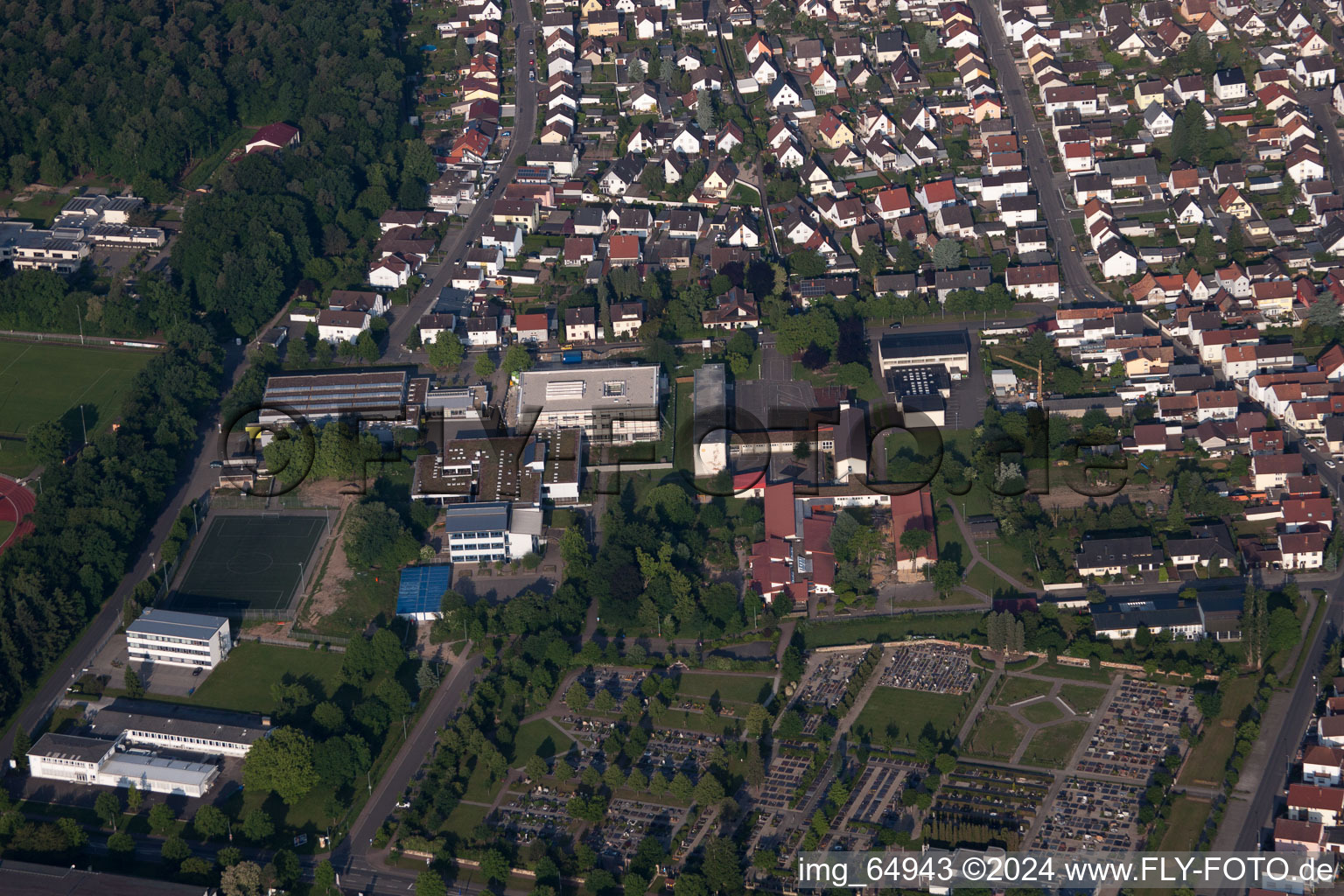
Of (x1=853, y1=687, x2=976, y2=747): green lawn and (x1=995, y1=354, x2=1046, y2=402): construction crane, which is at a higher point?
(x1=995, y1=354, x2=1046, y2=402): construction crane

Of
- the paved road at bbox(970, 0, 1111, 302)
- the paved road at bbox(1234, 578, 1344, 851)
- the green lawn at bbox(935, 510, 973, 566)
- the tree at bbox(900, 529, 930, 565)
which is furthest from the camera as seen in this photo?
the paved road at bbox(970, 0, 1111, 302)

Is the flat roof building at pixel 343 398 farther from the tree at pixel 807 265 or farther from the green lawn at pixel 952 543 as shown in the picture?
the green lawn at pixel 952 543

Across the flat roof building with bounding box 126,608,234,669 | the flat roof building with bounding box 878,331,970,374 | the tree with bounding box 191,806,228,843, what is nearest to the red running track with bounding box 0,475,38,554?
the flat roof building with bounding box 126,608,234,669

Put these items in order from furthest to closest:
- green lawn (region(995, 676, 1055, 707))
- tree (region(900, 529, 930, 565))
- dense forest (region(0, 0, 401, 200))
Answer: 1. dense forest (region(0, 0, 401, 200))
2. tree (region(900, 529, 930, 565))
3. green lawn (region(995, 676, 1055, 707))

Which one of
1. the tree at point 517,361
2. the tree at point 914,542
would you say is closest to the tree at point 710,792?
the tree at point 914,542

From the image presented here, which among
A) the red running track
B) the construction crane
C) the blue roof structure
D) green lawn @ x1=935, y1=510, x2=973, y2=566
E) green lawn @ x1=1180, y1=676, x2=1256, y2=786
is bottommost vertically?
the red running track

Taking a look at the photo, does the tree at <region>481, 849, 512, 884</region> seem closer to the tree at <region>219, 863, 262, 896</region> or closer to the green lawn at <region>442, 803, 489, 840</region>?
the green lawn at <region>442, 803, 489, 840</region>

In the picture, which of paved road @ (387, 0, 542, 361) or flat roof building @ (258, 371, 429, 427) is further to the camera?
paved road @ (387, 0, 542, 361)
